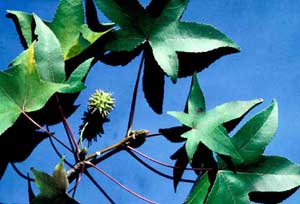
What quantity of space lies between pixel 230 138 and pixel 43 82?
1.51ft

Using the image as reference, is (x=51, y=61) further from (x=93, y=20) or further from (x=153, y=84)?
(x=153, y=84)

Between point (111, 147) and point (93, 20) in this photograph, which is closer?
point (111, 147)

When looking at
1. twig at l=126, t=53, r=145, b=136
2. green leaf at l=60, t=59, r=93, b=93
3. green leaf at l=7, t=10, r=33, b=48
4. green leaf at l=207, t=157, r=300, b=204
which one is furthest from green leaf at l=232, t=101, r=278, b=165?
green leaf at l=7, t=10, r=33, b=48

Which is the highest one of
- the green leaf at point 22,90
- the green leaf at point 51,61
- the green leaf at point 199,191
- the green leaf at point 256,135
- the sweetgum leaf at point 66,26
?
the sweetgum leaf at point 66,26

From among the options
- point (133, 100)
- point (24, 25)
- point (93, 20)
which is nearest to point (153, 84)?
point (133, 100)

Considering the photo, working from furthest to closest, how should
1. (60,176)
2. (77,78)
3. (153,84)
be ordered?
(153,84), (77,78), (60,176)

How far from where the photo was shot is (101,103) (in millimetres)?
1278

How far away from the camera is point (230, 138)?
1265 mm

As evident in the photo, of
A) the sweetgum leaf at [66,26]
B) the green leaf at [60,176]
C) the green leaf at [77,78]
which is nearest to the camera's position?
the green leaf at [60,176]

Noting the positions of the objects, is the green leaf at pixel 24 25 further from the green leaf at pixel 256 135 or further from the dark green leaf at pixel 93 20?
the green leaf at pixel 256 135

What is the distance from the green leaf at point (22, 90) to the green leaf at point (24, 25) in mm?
125

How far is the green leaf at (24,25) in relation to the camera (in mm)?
1303

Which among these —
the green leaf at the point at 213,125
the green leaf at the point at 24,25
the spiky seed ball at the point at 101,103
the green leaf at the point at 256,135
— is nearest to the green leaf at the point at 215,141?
the green leaf at the point at 213,125

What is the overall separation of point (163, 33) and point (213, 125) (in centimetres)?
28
